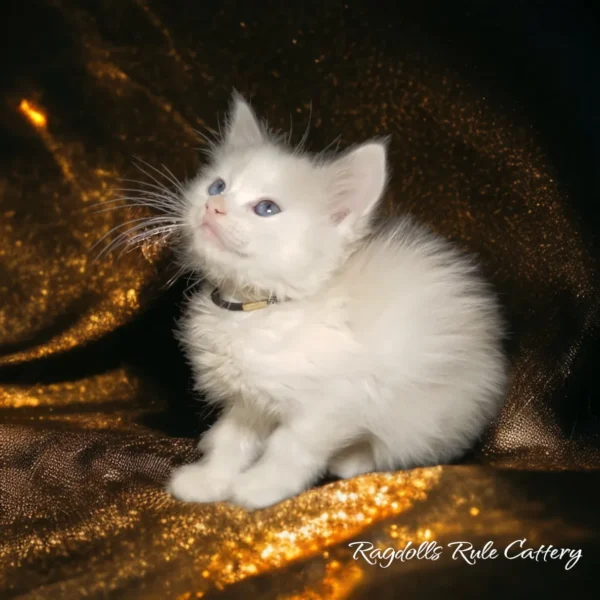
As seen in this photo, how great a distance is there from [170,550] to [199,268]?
0.44 meters

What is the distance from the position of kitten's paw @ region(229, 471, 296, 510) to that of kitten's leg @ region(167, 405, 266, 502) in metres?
0.06

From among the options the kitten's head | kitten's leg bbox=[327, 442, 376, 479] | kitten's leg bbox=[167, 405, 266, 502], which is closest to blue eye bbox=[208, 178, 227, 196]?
the kitten's head

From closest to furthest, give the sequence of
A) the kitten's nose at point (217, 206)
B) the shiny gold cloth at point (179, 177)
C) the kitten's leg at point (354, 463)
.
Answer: the kitten's nose at point (217, 206) < the kitten's leg at point (354, 463) < the shiny gold cloth at point (179, 177)

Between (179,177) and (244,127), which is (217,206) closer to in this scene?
(244,127)

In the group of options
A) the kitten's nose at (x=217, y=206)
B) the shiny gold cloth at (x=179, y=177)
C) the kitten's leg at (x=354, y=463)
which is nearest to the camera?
the kitten's nose at (x=217, y=206)

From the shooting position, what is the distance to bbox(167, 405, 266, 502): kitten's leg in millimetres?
1122

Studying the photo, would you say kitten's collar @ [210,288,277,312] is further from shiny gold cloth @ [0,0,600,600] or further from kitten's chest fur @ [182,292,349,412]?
shiny gold cloth @ [0,0,600,600]

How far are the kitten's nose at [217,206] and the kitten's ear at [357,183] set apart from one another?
173 millimetres

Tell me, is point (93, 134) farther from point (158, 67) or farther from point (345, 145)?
point (345, 145)

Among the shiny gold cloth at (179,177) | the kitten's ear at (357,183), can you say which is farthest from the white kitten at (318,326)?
the shiny gold cloth at (179,177)

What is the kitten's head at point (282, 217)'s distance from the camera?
3.39ft

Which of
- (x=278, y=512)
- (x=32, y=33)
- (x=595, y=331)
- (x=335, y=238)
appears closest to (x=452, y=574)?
(x=278, y=512)

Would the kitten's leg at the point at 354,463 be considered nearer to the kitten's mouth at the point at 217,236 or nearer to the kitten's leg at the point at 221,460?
the kitten's leg at the point at 221,460

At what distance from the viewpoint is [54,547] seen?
40.1 inches
